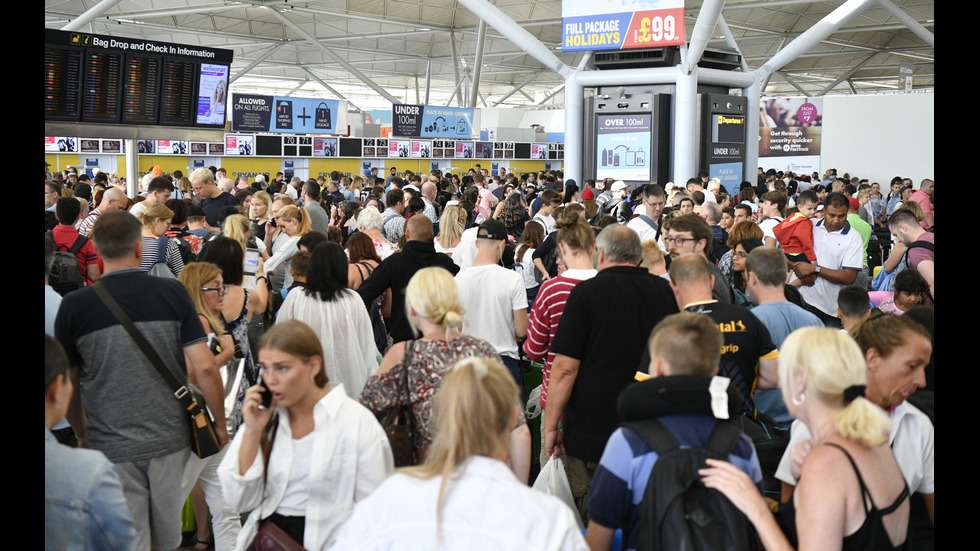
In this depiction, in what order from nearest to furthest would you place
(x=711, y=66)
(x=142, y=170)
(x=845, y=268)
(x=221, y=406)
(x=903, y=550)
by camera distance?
(x=903, y=550) < (x=221, y=406) < (x=845, y=268) < (x=711, y=66) < (x=142, y=170)

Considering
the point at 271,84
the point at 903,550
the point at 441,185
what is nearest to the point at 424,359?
the point at 903,550

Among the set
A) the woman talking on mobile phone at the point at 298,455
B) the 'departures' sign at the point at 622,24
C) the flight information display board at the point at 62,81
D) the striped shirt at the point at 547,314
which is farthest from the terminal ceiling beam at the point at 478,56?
the woman talking on mobile phone at the point at 298,455

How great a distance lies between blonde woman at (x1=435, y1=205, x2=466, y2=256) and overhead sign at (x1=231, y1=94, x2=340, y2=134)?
51.3ft

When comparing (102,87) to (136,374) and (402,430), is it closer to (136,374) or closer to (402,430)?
(136,374)

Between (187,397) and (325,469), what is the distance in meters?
1.03

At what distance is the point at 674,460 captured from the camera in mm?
2217

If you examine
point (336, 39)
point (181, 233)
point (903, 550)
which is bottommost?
point (903, 550)

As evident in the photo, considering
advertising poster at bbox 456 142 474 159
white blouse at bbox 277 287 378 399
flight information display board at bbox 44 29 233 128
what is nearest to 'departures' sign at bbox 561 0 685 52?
flight information display board at bbox 44 29 233 128

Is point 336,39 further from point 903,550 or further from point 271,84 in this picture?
point 903,550

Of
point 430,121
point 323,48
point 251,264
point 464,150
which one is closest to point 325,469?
point 251,264

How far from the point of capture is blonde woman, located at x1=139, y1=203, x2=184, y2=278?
5.76 m

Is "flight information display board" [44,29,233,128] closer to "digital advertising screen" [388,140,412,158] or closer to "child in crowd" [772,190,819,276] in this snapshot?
"child in crowd" [772,190,819,276]

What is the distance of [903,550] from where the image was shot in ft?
7.52

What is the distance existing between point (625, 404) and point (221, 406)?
1969 mm
